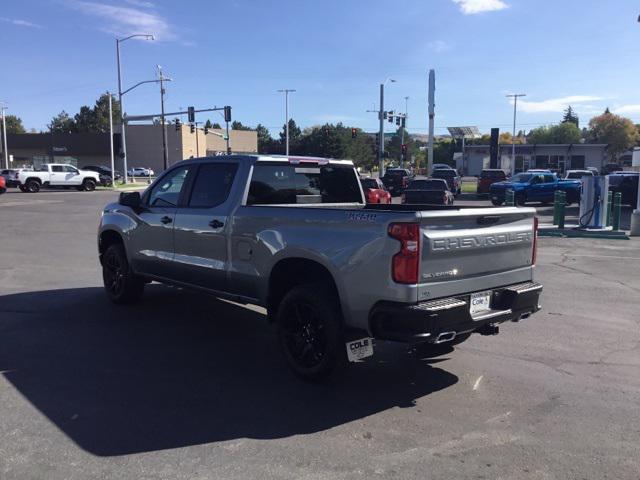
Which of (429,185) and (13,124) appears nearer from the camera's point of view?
(429,185)

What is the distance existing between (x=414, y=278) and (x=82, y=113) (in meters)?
136

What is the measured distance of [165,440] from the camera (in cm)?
390

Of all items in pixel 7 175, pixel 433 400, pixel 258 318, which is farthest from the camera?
pixel 7 175

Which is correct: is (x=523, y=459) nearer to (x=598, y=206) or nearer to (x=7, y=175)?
(x=598, y=206)

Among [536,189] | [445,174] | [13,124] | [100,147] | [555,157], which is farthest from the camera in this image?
[13,124]

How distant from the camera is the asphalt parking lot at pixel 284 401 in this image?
3631mm

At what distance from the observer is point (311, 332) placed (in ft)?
16.1

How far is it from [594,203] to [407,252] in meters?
15.9

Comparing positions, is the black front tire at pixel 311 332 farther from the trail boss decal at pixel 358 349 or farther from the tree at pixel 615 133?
the tree at pixel 615 133

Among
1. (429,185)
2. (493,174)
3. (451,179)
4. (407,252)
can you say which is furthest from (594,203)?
(493,174)

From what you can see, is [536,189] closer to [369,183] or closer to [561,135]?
[369,183]

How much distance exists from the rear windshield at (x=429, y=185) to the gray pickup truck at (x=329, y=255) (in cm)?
2048

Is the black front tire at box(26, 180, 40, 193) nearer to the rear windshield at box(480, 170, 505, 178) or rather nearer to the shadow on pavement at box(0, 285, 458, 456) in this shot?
the rear windshield at box(480, 170, 505, 178)

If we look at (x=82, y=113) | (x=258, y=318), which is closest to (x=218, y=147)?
(x=82, y=113)
